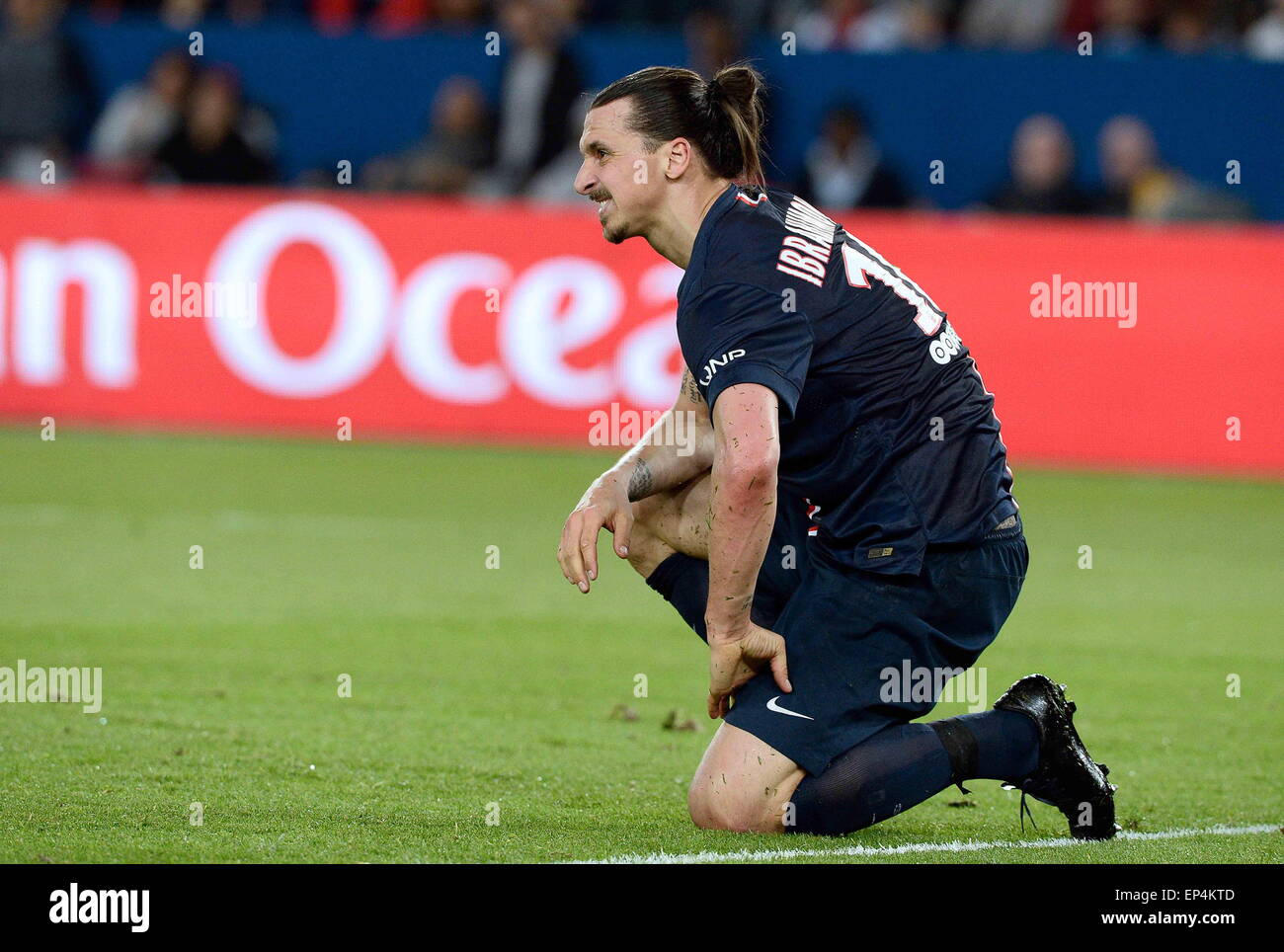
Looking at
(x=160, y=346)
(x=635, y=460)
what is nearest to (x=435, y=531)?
(x=160, y=346)

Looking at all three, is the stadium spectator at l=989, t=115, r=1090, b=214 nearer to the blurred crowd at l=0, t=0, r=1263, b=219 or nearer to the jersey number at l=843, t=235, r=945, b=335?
the blurred crowd at l=0, t=0, r=1263, b=219

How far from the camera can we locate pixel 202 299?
13.5 metres

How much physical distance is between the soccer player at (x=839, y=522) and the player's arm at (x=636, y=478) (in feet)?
0.06

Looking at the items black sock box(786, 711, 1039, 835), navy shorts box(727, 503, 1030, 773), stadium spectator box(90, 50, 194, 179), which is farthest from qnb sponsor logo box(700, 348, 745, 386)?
stadium spectator box(90, 50, 194, 179)

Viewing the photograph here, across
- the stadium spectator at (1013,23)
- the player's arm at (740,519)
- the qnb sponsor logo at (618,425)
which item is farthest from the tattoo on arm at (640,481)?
the stadium spectator at (1013,23)

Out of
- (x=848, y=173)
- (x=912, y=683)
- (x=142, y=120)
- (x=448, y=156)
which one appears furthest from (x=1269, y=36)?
(x=912, y=683)

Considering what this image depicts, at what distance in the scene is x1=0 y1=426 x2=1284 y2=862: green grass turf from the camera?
17.1ft

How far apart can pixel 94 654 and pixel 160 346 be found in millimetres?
6442

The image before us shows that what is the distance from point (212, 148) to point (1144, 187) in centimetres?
692

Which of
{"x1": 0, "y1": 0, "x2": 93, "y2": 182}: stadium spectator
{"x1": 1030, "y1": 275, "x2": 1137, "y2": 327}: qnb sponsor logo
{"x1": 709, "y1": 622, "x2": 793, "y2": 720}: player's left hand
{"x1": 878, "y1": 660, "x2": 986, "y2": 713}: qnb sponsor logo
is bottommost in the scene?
{"x1": 878, "y1": 660, "x2": 986, "y2": 713}: qnb sponsor logo

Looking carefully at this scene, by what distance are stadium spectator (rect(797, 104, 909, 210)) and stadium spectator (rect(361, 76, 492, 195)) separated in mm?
2531

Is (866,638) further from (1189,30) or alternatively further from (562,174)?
(1189,30)

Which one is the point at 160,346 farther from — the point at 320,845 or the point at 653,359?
the point at 320,845

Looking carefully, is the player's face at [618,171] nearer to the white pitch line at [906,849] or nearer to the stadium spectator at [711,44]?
the white pitch line at [906,849]
